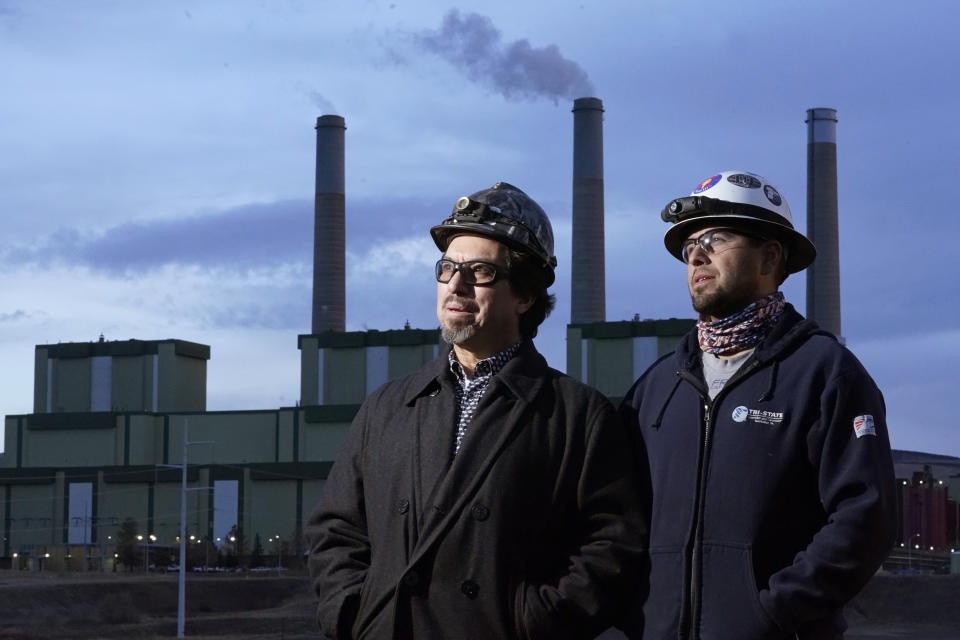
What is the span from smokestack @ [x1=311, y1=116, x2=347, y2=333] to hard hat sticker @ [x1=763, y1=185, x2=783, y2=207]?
2492 inches

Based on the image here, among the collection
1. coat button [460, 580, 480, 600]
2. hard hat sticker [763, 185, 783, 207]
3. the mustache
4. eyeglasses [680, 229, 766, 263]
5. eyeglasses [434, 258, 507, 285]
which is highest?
hard hat sticker [763, 185, 783, 207]

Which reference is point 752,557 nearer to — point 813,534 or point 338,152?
point 813,534

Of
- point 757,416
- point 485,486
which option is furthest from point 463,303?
point 757,416

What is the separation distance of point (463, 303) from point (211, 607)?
49.6 meters

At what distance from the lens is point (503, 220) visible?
4.56 m

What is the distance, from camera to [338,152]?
69000 mm

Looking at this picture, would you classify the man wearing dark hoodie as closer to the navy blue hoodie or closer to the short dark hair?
the navy blue hoodie

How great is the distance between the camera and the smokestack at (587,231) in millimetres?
63125

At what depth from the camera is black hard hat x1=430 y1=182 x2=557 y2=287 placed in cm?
454

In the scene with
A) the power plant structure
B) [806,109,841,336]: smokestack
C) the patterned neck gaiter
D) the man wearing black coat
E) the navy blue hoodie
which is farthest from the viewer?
the power plant structure

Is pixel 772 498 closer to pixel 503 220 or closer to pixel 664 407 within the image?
→ pixel 664 407

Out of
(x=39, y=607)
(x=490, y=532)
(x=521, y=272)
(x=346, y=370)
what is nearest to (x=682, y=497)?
(x=490, y=532)

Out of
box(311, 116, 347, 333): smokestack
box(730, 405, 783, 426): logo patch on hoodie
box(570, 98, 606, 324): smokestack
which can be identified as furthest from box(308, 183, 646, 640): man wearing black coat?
box(311, 116, 347, 333): smokestack

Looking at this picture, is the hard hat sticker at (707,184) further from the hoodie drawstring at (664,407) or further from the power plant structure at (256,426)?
the power plant structure at (256,426)
